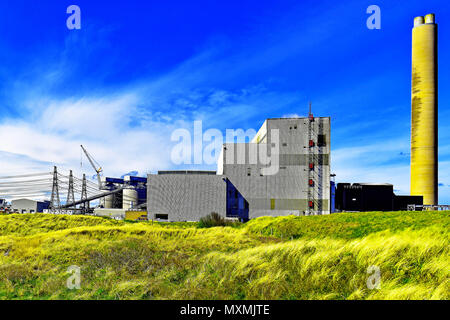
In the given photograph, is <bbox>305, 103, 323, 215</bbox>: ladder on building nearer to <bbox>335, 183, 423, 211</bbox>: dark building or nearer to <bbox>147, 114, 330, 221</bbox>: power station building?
<bbox>147, 114, 330, 221</bbox>: power station building

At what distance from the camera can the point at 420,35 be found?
51.2 metres

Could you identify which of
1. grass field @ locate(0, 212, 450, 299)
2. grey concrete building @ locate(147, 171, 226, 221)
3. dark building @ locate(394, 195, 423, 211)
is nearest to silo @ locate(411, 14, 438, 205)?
dark building @ locate(394, 195, 423, 211)

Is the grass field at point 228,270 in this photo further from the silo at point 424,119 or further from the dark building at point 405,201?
the dark building at point 405,201

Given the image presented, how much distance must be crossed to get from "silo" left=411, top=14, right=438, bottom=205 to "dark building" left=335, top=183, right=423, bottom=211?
324cm

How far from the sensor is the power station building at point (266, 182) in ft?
156

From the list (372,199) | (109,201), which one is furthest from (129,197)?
(372,199)

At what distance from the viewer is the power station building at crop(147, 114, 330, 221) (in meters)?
47.6

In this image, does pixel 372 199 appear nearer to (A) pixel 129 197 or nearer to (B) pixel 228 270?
(B) pixel 228 270

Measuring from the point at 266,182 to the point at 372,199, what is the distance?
73.5ft

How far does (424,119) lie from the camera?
48.9 m

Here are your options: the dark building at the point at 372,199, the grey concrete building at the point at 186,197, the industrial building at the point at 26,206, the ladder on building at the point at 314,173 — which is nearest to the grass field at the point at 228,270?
the grey concrete building at the point at 186,197
